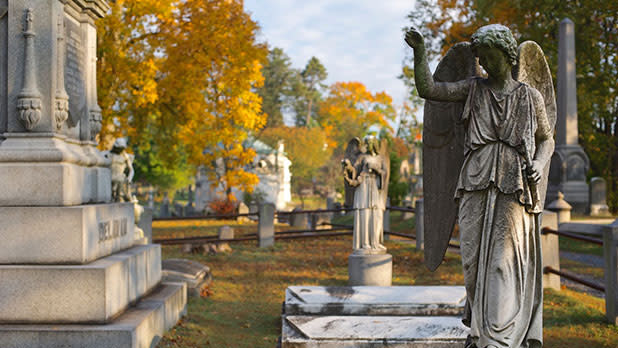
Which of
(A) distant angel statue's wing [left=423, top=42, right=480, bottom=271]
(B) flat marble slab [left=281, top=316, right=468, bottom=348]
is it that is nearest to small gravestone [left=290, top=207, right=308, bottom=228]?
(B) flat marble slab [left=281, top=316, right=468, bottom=348]

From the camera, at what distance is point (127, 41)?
1564 centimetres

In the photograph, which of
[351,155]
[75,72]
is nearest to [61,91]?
[75,72]

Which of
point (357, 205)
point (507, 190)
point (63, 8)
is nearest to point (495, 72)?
point (507, 190)

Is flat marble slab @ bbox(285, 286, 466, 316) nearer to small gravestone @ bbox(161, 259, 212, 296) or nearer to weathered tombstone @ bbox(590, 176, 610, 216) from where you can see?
small gravestone @ bbox(161, 259, 212, 296)

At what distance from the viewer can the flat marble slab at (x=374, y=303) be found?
6.11 metres

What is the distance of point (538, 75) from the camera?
3.84 m

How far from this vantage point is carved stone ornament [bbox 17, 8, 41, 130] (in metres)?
5.85

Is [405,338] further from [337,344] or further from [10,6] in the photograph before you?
[10,6]

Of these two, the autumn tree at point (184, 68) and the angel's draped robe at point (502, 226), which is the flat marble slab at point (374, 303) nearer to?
the angel's draped robe at point (502, 226)

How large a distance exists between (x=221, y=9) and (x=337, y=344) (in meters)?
13.2

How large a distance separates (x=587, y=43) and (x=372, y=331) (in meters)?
20.1

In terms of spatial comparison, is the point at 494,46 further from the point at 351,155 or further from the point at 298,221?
the point at 298,221

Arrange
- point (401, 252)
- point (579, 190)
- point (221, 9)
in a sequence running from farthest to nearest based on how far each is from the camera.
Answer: point (579, 190) < point (221, 9) < point (401, 252)

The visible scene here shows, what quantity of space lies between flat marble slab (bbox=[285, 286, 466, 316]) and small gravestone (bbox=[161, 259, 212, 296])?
299 centimetres
